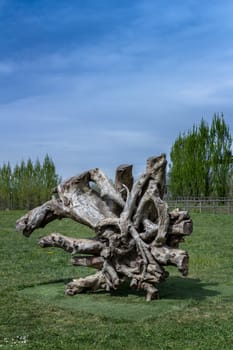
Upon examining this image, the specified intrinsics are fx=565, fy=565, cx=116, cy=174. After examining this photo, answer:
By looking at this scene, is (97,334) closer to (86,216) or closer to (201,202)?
(86,216)

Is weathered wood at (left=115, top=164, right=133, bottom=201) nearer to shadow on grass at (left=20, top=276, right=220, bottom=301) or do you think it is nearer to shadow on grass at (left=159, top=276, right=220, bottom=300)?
shadow on grass at (left=20, top=276, right=220, bottom=301)

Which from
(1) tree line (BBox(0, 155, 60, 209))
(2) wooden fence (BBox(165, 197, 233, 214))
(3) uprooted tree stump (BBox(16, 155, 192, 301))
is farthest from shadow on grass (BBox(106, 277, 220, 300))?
(1) tree line (BBox(0, 155, 60, 209))

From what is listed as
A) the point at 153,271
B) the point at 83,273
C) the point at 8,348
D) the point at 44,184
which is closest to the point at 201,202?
the point at 44,184

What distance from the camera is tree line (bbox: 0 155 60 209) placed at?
51812 mm

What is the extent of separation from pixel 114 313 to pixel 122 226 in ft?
4.62

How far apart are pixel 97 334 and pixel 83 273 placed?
15.6 ft

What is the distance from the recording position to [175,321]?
6625mm

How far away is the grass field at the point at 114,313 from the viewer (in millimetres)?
5711

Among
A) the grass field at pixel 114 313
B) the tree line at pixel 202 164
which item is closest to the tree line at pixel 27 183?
the tree line at pixel 202 164

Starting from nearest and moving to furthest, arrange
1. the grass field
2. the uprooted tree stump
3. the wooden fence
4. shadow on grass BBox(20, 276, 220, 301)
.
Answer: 1. the grass field
2. the uprooted tree stump
3. shadow on grass BBox(20, 276, 220, 301)
4. the wooden fence

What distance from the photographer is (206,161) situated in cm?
4469

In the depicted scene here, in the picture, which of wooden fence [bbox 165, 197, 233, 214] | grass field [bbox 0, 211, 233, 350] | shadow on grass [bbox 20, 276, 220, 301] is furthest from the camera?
wooden fence [bbox 165, 197, 233, 214]

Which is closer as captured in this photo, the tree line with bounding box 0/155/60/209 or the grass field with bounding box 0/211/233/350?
the grass field with bounding box 0/211/233/350

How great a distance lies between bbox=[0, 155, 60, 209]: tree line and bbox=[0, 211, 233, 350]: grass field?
40.5 meters
